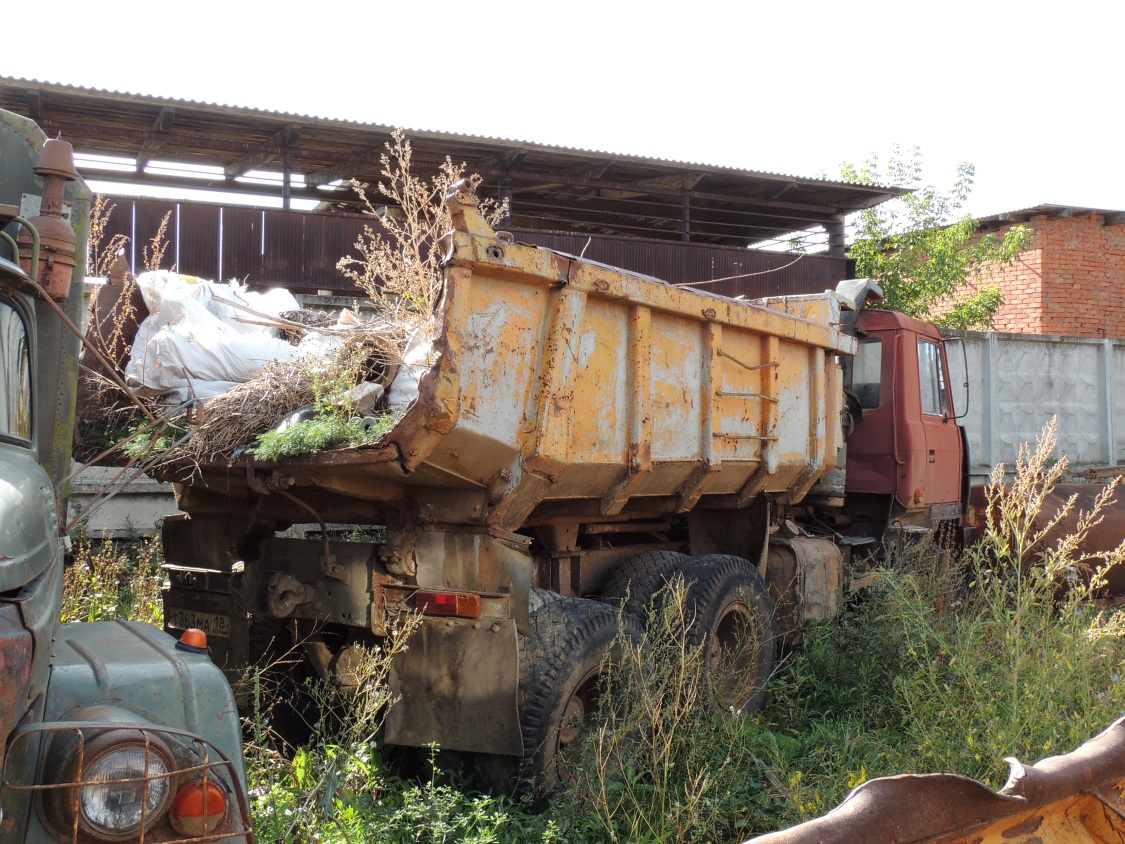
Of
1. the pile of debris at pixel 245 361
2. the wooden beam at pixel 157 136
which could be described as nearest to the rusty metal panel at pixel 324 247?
the wooden beam at pixel 157 136

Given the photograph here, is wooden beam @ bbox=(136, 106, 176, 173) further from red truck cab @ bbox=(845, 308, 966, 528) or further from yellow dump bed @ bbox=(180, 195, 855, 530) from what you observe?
red truck cab @ bbox=(845, 308, 966, 528)

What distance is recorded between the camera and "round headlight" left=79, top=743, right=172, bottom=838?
2080mm

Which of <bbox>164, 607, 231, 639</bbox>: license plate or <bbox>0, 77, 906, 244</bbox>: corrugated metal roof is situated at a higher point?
<bbox>0, 77, 906, 244</bbox>: corrugated metal roof

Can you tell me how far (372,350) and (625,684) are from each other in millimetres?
1896

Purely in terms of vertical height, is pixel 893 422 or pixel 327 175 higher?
pixel 327 175

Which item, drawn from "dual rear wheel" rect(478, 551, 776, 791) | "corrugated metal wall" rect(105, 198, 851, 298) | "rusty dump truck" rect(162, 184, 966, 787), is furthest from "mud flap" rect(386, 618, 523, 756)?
"corrugated metal wall" rect(105, 198, 851, 298)

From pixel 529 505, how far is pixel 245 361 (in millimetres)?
1626

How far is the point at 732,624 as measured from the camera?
18.9ft

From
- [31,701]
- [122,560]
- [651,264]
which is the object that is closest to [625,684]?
[31,701]

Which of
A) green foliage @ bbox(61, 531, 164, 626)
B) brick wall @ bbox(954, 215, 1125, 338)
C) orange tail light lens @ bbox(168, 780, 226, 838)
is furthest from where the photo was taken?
brick wall @ bbox(954, 215, 1125, 338)

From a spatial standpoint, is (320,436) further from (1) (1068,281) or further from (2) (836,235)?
(1) (1068,281)

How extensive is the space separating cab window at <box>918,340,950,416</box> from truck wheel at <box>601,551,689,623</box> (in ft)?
10.2

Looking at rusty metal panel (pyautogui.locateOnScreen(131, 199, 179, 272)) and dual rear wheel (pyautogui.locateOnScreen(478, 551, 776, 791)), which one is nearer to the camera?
dual rear wheel (pyautogui.locateOnScreen(478, 551, 776, 791))

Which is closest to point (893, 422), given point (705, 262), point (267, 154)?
point (705, 262)
